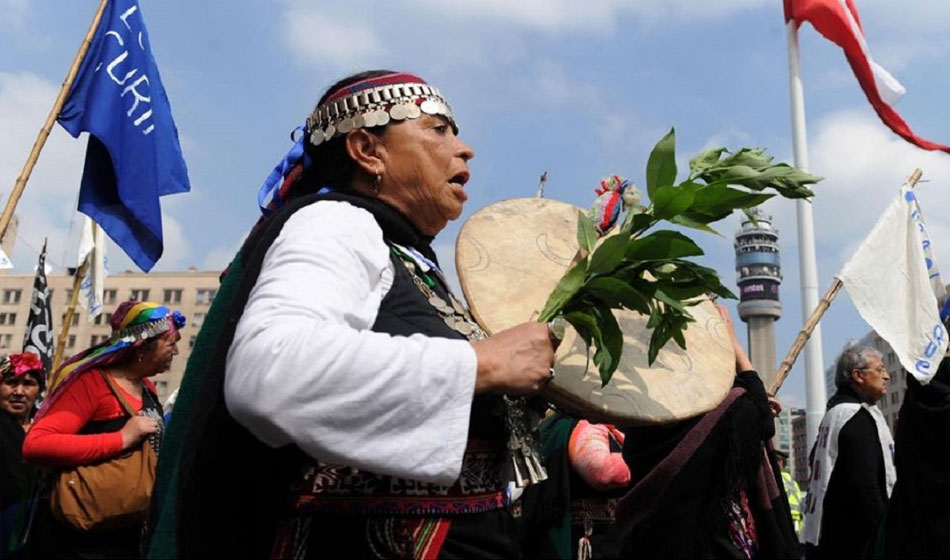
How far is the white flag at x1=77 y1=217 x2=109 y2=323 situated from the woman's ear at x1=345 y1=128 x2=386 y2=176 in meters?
6.38

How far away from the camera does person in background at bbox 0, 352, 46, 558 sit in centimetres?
512

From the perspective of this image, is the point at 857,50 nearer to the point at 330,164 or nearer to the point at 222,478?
the point at 330,164

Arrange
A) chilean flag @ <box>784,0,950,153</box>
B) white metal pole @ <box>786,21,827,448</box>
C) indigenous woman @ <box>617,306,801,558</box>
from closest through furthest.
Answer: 1. indigenous woman @ <box>617,306,801,558</box>
2. chilean flag @ <box>784,0,950,153</box>
3. white metal pole @ <box>786,21,827,448</box>

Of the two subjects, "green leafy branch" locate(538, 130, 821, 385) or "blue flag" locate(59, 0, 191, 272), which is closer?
"green leafy branch" locate(538, 130, 821, 385)

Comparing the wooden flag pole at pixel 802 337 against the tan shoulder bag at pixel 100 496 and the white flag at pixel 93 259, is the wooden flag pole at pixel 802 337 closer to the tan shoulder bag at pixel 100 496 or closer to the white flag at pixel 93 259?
the tan shoulder bag at pixel 100 496

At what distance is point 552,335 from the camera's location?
1.59 m

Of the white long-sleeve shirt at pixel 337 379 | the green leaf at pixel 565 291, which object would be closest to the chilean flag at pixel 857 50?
the green leaf at pixel 565 291

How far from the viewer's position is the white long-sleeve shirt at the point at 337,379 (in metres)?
1.22

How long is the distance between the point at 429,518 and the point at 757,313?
327 feet

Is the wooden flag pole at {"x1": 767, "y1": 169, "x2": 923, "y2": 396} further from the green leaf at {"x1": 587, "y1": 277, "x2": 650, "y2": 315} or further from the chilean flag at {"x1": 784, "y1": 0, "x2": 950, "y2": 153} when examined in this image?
the chilean flag at {"x1": 784, "y1": 0, "x2": 950, "y2": 153}

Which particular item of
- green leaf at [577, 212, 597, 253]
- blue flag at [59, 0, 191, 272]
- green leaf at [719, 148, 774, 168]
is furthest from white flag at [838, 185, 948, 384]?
blue flag at [59, 0, 191, 272]

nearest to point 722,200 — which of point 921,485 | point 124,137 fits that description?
point 921,485

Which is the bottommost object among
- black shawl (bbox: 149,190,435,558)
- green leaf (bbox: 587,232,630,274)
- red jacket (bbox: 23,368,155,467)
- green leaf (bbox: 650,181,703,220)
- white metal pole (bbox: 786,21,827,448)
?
black shawl (bbox: 149,190,435,558)

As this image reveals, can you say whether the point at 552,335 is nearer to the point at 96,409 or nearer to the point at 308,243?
the point at 308,243
